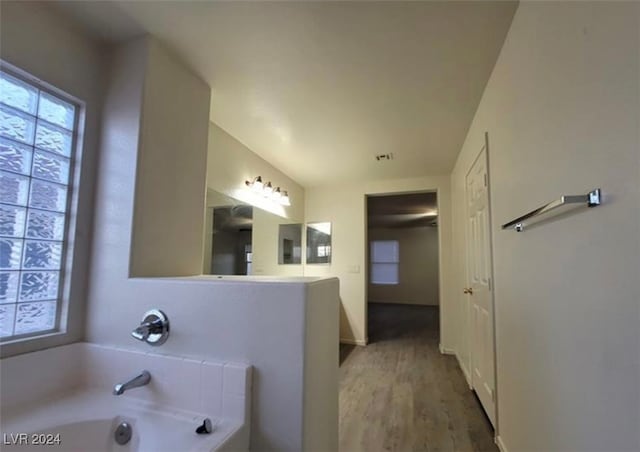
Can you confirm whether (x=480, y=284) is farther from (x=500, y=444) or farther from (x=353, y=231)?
(x=353, y=231)

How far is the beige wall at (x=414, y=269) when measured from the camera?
8.40m

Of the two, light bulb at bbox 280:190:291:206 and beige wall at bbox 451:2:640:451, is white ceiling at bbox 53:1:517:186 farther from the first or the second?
light bulb at bbox 280:190:291:206

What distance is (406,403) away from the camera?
2434 millimetres

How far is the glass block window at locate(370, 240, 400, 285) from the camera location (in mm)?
8892

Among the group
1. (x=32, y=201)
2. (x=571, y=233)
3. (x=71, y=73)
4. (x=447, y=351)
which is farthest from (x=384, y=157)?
(x=32, y=201)

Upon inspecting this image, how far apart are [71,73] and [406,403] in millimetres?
3146

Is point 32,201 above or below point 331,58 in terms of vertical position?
below

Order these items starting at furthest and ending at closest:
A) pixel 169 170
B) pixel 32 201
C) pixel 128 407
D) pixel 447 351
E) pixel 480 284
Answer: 1. pixel 447 351
2. pixel 480 284
3. pixel 169 170
4. pixel 32 201
5. pixel 128 407

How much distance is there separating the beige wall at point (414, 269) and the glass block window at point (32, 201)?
8154 mm

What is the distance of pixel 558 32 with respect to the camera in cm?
108

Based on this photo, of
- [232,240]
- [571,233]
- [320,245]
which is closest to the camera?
[571,233]

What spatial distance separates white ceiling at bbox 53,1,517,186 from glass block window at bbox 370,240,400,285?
20.7 feet

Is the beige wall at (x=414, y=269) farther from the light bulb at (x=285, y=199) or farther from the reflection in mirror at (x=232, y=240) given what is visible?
the reflection in mirror at (x=232, y=240)

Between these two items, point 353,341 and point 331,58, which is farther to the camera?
point 353,341
